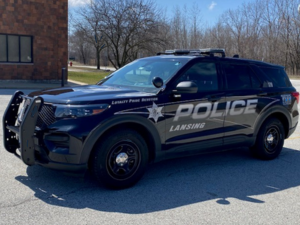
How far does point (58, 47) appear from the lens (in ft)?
76.4

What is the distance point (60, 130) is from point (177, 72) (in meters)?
1.94

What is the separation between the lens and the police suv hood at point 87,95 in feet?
15.0

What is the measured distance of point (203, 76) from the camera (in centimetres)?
576

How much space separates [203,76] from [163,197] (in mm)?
2036

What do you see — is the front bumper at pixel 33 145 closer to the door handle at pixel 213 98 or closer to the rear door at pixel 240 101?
the door handle at pixel 213 98

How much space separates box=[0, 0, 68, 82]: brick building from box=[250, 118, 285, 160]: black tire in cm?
1851

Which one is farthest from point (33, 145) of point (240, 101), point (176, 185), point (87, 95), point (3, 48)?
point (3, 48)

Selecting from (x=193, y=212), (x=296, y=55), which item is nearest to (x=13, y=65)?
(x=193, y=212)

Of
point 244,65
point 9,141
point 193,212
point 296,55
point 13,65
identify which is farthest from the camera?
point 296,55

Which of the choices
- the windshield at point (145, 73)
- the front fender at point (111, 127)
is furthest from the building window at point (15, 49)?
the front fender at point (111, 127)

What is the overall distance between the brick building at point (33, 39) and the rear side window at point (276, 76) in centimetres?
1815

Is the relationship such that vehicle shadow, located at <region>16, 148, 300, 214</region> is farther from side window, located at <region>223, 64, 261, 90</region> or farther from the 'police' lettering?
side window, located at <region>223, 64, 261, 90</region>

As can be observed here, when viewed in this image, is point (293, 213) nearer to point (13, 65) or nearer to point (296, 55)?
point (13, 65)

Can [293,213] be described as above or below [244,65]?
below
